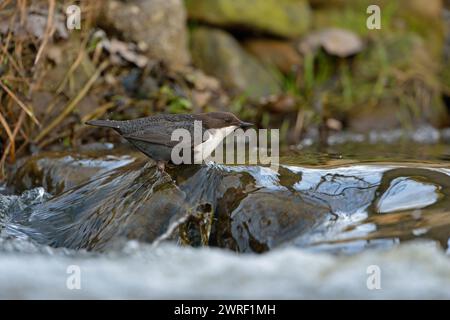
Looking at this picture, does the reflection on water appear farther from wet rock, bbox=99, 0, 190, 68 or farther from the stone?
the stone

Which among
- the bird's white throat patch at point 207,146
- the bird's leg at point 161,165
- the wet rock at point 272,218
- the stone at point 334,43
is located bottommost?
the wet rock at point 272,218

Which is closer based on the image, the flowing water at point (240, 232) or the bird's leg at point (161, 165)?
the flowing water at point (240, 232)

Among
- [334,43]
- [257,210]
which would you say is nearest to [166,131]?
[257,210]

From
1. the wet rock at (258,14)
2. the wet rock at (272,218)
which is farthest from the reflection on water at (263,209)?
the wet rock at (258,14)

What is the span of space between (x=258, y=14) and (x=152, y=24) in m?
1.46

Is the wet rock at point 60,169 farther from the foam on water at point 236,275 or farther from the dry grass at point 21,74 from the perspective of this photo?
the foam on water at point 236,275

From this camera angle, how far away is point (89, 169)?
4.74 metres

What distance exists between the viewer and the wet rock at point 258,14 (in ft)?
25.9

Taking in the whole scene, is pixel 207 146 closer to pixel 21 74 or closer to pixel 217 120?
pixel 217 120

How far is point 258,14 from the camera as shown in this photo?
8102 mm

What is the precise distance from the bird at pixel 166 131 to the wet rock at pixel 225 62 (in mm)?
3615

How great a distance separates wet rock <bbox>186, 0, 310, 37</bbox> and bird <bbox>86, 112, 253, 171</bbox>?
12.7ft

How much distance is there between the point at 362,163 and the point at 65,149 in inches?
94.2
